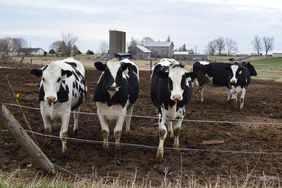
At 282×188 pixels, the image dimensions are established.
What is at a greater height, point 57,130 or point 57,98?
point 57,98

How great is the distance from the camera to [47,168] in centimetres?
681

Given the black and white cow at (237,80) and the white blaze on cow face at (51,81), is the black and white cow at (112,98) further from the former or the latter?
the black and white cow at (237,80)

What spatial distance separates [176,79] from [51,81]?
2412 millimetres

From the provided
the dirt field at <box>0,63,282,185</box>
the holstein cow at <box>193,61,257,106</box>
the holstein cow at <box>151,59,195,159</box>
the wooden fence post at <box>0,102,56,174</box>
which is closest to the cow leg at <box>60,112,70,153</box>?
the dirt field at <box>0,63,282,185</box>

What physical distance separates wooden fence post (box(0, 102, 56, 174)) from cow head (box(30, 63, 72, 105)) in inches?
87.9

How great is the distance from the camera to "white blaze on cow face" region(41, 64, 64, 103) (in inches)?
346

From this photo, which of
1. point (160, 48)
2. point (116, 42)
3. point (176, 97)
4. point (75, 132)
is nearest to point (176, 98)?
point (176, 97)

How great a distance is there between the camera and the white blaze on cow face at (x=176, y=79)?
29.6 feet

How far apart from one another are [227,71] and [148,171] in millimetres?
11067

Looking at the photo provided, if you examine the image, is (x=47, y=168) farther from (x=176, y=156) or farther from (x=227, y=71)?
(x=227, y=71)

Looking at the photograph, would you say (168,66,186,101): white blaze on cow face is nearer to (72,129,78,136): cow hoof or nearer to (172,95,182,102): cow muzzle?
(172,95,182,102): cow muzzle

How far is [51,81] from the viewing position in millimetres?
9070

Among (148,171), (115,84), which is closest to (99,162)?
(148,171)

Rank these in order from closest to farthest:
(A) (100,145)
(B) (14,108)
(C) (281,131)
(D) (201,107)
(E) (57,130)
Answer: (A) (100,145)
(E) (57,130)
(C) (281,131)
(B) (14,108)
(D) (201,107)
